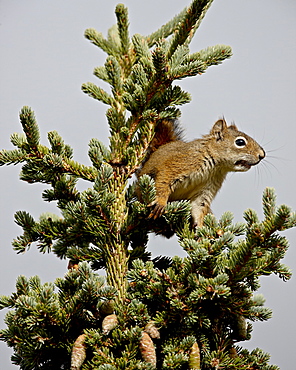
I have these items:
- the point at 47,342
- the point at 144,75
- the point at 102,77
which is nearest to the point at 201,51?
the point at 144,75

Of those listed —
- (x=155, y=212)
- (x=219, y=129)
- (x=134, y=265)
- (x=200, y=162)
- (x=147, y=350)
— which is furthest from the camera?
(x=219, y=129)

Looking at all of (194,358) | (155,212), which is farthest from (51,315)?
(155,212)

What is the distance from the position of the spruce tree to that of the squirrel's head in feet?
2.45

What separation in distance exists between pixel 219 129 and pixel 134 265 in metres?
1.44

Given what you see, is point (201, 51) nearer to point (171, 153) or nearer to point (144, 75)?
point (144, 75)

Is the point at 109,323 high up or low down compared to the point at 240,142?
down

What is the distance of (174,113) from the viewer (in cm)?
212

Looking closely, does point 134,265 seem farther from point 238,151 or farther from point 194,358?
point 238,151

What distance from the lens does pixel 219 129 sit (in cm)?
287

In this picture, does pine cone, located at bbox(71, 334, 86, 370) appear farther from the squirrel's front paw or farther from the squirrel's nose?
the squirrel's nose

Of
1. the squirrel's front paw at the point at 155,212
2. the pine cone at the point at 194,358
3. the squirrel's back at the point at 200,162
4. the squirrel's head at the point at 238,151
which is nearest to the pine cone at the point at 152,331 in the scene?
the pine cone at the point at 194,358

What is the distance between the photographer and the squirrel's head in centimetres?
274

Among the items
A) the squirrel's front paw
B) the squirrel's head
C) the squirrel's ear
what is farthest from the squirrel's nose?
the squirrel's front paw

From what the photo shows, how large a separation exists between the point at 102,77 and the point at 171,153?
0.63 metres
